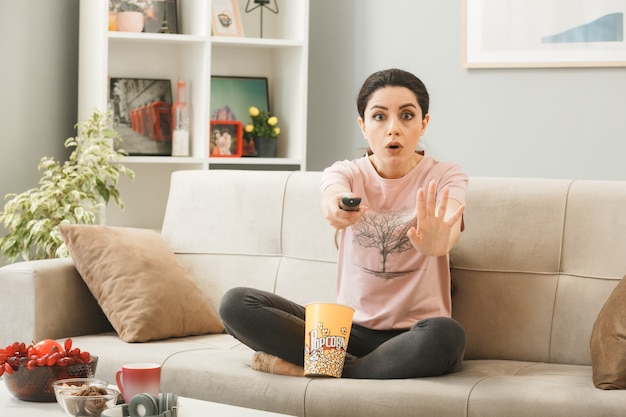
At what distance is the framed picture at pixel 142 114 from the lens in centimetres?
379

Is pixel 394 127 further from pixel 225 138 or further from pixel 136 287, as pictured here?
pixel 225 138

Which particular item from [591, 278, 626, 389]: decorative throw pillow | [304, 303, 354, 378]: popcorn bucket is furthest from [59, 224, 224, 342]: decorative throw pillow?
[591, 278, 626, 389]: decorative throw pillow

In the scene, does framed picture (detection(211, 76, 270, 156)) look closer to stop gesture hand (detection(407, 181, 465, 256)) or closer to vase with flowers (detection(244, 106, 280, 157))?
vase with flowers (detection(244, 106, 280, 157))

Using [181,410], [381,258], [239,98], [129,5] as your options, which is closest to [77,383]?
[181,410]

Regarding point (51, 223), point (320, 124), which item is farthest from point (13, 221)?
point (320, 124)

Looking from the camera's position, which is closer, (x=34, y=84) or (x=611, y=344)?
(x=611, y=344)

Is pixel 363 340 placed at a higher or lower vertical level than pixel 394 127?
lower

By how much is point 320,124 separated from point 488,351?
6.01ft

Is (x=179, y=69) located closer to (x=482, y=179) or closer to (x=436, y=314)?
(x=482, y=179)

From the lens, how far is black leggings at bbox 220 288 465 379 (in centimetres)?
216

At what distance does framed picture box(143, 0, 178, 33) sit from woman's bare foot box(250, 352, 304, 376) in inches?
74.2

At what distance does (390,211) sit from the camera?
2420mm

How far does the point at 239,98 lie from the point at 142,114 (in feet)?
1.45

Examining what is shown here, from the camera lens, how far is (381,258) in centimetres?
239
